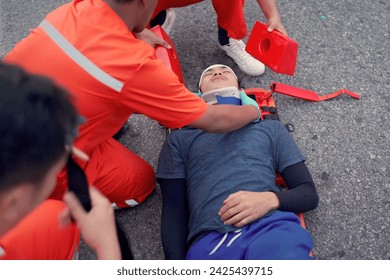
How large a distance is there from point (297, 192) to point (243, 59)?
72 cm

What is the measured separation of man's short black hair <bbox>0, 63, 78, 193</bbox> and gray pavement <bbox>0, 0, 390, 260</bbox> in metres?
0.82

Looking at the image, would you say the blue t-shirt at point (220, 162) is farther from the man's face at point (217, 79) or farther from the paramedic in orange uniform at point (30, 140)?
the paramedic in orange uniform at point (30, 140)

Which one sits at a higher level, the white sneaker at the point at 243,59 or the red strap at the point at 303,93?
the white sneaker at the point at 243,59

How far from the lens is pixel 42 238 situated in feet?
3.25

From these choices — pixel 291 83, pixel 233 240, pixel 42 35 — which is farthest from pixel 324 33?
pixel 42 35

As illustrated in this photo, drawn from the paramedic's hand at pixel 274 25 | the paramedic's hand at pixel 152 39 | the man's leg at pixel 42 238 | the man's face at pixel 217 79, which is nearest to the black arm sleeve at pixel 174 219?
the man's leg at pixel 42 238

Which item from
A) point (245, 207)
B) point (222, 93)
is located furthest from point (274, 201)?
point (222, 93)

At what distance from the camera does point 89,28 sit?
92 cm

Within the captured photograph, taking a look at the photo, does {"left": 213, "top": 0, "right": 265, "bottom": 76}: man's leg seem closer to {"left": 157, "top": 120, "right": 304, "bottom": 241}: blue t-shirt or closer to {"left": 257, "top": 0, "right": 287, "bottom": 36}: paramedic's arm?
{"left": 257, "top": 0, "right": 287, "bottom": 36}: paramedic's arm

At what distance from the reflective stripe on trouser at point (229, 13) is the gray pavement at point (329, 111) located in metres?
0.15

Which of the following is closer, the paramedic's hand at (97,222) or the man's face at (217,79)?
the paramedic's hand at (97,222)

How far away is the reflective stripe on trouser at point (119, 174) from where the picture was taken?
4.14 ft

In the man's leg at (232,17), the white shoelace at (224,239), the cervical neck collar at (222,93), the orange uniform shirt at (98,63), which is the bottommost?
the white shoelace at (224,239)

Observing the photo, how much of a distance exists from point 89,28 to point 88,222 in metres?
0.45
